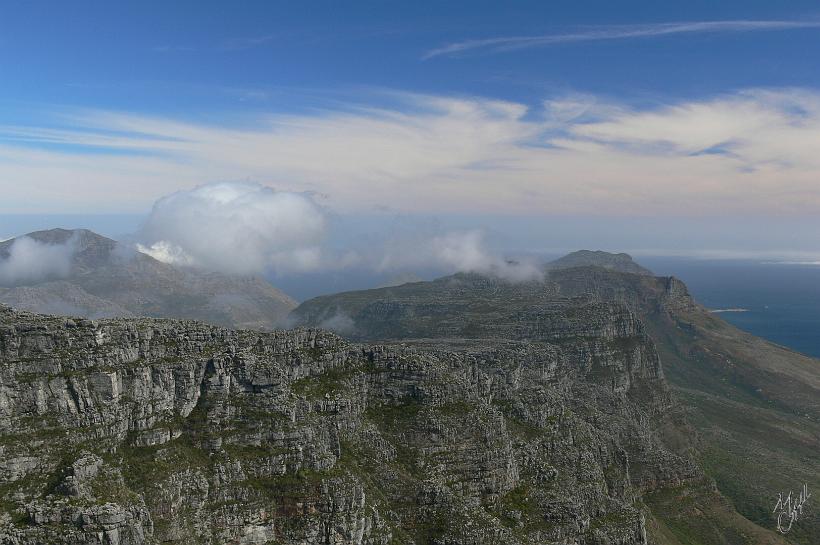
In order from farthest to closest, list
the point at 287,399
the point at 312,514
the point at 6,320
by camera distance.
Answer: the point at 287,399 → the point at 312,514 → the point at 6,320

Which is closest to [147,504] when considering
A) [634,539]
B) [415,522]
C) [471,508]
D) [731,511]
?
[415,522]

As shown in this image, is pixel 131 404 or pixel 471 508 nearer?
pixel 131 404

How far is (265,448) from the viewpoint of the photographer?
97.1 meters

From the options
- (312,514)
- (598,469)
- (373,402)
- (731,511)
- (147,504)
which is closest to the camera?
(147,504)

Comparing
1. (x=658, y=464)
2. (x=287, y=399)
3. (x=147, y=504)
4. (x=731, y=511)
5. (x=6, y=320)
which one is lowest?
(x=731, y=511)

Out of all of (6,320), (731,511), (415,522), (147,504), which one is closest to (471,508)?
(415,522)

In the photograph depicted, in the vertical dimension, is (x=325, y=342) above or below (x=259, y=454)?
above

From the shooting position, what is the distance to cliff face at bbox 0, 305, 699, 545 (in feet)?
261

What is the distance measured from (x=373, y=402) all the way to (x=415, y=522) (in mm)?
25143

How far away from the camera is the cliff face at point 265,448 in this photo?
79625mm

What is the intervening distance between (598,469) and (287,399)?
253 ft

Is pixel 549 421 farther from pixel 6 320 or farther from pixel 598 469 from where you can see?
pixel 6 320

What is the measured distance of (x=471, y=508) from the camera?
109375 millimetres

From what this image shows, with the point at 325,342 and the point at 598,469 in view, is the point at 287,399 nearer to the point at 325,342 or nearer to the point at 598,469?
the point at 325,342
